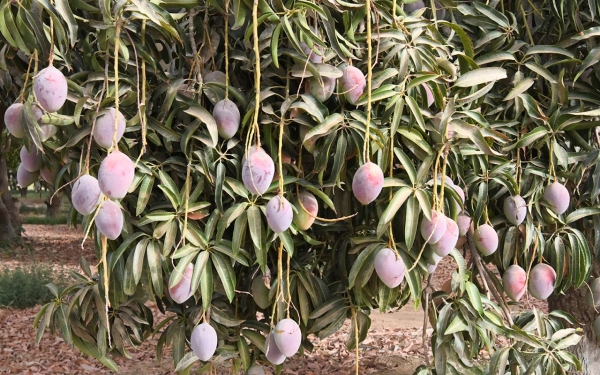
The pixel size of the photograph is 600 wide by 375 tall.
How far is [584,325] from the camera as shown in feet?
6.76

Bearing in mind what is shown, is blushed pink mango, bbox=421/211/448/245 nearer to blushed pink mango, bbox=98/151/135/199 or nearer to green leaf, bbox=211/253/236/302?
green leaf, bbox=211/253/236/302

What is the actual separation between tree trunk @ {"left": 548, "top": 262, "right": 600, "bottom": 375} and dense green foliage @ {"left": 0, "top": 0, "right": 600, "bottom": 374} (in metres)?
0.47

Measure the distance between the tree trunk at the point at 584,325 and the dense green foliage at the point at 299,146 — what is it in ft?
1.56

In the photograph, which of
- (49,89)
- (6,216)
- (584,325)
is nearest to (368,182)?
(49,89)

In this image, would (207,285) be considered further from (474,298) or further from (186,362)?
(474,298)

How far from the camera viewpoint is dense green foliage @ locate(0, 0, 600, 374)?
124 cm

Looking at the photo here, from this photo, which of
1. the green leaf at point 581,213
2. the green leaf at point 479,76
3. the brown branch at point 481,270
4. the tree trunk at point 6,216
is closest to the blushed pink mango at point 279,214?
the green leaf at point 479,76

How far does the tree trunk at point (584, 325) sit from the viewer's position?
6.79 feet

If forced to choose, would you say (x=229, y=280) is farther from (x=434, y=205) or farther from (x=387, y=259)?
(x=434, y=205)

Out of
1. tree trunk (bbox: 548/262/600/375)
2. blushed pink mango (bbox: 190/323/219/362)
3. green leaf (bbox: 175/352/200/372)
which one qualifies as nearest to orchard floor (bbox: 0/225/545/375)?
tree trunk (bbox: 548/262/600/375)

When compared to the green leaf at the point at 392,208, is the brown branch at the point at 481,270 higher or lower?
lower

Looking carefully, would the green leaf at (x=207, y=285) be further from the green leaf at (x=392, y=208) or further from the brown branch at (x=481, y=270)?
the brown branch at (x=481, y=270)

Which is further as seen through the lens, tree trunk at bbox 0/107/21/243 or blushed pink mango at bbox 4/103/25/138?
tree trunk at bbox 0/107/21/243

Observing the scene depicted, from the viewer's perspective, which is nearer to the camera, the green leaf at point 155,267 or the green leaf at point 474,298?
the green leaf at point 155,267
